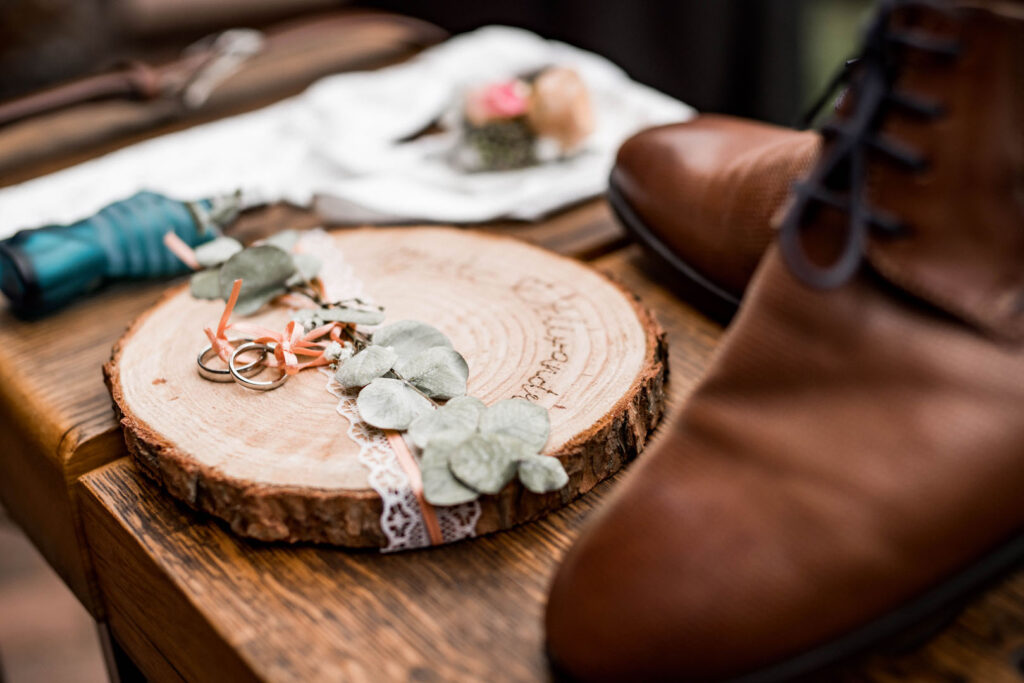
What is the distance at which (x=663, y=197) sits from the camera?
0.64 metres

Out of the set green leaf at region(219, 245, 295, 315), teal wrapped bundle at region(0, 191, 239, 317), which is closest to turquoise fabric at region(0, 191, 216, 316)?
teal wrapped bundle at region(0, 191, 239, 317)

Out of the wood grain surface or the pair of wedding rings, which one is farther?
the pair of wedding rings

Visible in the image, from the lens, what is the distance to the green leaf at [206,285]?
A: 23.5 inches

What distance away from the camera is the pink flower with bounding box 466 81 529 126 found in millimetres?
859

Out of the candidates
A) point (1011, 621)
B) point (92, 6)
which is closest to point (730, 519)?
point (1011, 621)

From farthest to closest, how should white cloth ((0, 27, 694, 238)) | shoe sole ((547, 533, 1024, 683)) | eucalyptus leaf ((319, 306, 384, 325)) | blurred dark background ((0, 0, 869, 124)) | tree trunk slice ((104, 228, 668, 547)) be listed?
1. blurred dark background ((0, 0, 869, 124))
2. white cloth ((0, 27, 694, 238))
3. eucalyptus leaf ((319, 306, 384, 325))
4. tree trunk slice ((104, 228, 668, 547))
5. shoe sole ((547, 533, 1024, 683))

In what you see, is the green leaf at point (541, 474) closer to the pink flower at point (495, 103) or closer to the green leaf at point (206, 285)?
the green leaf at point (206, 285)

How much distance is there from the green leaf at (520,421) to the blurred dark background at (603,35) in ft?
3.62

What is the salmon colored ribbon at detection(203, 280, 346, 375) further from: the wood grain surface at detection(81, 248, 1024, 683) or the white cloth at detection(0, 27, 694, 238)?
the white cloth at detection(0, 27, 694, 238)

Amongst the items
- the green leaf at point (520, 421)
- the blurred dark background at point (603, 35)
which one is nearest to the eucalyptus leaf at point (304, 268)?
the green leaf at point (520, 421)

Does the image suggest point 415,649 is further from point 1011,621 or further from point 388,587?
point 1011,621

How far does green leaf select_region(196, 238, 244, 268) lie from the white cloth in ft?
0.48

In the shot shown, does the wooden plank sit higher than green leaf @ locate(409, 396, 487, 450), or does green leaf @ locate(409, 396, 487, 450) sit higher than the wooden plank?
green leaf @ locate(409, 396, 487, 450)

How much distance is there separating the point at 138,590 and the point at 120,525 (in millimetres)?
43
